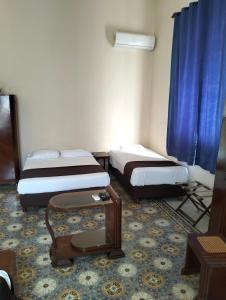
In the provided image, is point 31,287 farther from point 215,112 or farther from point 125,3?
point 125,3

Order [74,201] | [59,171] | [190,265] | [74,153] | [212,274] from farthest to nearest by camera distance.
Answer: [74,153]
[59,171]
[74,201]
[190,265]
[212,274]

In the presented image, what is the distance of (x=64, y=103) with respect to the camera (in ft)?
13.8

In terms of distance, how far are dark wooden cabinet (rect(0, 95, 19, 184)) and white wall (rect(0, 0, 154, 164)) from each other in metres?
0.43

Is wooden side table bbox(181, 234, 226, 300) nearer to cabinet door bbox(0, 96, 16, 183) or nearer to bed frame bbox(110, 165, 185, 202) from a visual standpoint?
bed frame bbox(110, 165, 185, 202)

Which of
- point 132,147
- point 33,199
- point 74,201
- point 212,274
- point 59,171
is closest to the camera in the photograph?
point 212,274

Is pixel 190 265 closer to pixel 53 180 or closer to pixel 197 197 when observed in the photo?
pixel 197 197

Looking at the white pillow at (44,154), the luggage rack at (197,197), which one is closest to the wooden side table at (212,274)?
the luggage rack at (197,197)

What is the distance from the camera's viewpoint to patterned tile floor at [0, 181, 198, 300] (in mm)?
1780

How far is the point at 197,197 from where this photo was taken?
280 centimetres

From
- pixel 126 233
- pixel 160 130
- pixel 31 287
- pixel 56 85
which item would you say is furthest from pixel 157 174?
pixel 56 85

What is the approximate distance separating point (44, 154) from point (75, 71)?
1.51 meters

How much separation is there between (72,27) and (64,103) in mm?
1242

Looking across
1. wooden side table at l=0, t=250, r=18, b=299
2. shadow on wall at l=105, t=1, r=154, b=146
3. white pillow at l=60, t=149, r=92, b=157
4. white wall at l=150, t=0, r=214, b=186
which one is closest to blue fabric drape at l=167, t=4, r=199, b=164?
white wall at l=150, t=0, r=214, b=186

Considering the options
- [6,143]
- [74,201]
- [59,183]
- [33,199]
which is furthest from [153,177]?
[6,143]
